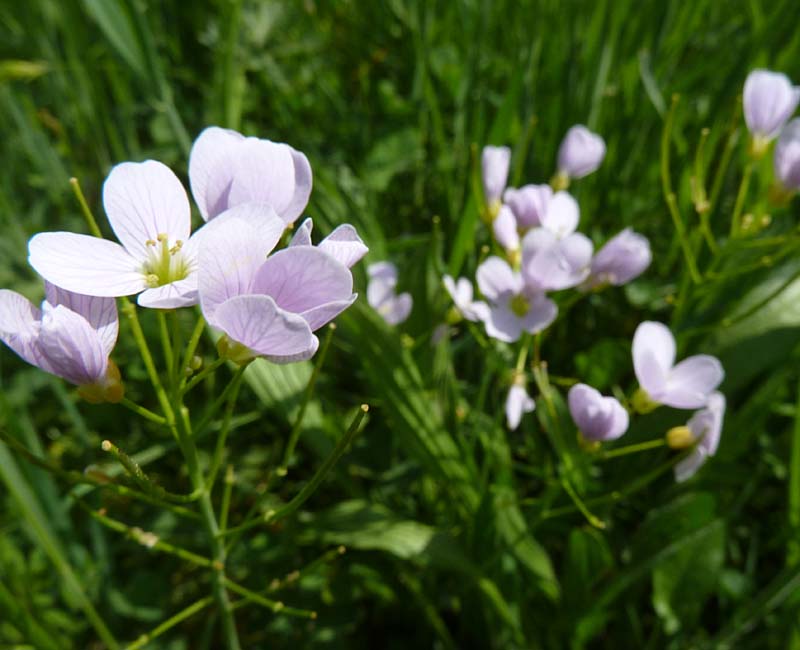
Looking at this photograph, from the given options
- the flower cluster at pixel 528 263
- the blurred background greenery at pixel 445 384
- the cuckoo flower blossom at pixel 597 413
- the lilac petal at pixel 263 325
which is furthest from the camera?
the blurred background greenery at pixel 445 384

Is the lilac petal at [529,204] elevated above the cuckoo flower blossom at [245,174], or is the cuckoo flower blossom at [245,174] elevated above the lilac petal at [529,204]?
the cuckoo flower blossom at [245,174]

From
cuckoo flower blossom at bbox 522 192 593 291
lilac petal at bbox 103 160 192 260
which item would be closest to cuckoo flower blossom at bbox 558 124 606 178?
cuckoo flower blossom at bbox 522 192 593 291

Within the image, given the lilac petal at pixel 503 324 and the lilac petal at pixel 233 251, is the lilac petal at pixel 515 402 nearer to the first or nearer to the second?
the lilac petal at pixel 503 324

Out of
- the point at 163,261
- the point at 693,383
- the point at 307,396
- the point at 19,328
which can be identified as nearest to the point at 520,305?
the point at 693,383

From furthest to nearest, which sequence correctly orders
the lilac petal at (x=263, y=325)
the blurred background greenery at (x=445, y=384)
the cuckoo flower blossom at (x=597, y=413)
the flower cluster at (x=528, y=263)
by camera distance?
1. the blurred background greenery at (x=445, y=384)
2. the flower cluster at (x=528, y=263)
3. the cuckoo flower blossom at (x=597, y=413)
4. the lilac petal at (x=263, y=325)

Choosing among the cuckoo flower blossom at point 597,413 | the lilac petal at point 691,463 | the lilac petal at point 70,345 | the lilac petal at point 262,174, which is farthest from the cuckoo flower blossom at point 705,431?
the lilac petal at point 70,345

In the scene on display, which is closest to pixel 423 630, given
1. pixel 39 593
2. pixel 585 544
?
pixel 585 544

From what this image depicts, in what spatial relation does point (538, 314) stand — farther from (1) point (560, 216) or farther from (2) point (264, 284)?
(2) point (264, 284)
